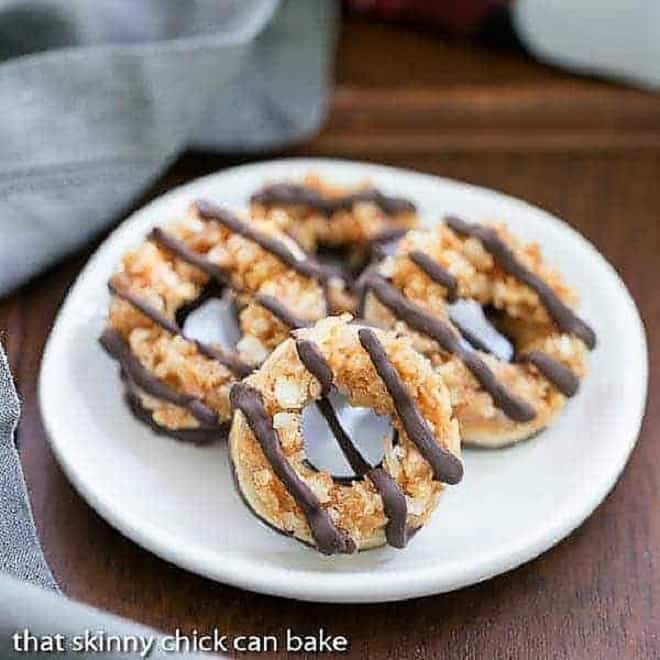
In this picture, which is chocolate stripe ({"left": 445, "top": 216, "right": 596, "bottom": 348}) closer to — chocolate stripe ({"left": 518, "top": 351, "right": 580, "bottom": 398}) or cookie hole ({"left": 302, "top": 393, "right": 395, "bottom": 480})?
chocolate stripe ({"left": 518, "top": 351, "right": 580, "bottom": 398})

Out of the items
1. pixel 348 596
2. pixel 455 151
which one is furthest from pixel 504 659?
pixel 455 151

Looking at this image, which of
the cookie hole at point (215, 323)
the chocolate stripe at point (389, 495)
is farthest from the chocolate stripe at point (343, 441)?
the cookie hole at point (215, 323)

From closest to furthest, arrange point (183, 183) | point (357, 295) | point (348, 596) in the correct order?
point (348, 596)
point (357, 295)
point (183, 183)

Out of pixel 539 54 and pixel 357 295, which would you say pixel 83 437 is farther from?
pixel 539 54

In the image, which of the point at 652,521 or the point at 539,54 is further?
the point at 539,54

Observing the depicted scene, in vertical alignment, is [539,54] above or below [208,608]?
above

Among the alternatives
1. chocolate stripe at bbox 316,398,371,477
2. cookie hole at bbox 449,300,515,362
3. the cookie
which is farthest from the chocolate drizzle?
chocolate stripe at bbox 316,398,371,477

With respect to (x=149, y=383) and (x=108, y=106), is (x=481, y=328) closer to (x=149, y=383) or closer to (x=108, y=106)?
(x=149, y=383)
